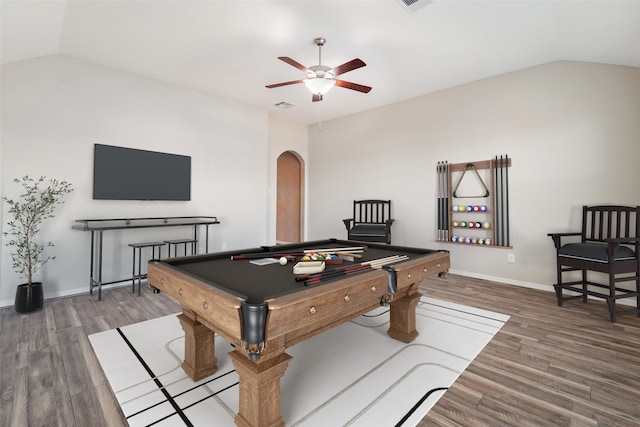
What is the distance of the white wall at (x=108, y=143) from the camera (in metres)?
3.17

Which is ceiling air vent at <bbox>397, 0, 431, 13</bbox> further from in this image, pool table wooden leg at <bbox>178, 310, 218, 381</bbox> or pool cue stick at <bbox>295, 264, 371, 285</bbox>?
pool table wooden leg at <bbox>178, 310, 218, 381</bbox>

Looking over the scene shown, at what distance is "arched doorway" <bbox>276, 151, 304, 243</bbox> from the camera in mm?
6826

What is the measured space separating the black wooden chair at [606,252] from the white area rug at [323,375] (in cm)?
109

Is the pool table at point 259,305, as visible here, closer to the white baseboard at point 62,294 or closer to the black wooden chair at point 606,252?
the black wooden chair at point 606,252

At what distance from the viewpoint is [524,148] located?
150 inches

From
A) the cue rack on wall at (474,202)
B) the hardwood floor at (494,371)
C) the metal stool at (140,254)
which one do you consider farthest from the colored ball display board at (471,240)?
the metal stool at (140,254)

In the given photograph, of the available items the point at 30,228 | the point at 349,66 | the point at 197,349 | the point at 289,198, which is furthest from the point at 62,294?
the point at 289,198

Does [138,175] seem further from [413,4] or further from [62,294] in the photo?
[413,4]

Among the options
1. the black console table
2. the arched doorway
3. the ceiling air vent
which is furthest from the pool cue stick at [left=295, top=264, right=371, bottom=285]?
the arched doorway

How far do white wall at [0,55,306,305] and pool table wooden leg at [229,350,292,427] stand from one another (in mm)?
3323

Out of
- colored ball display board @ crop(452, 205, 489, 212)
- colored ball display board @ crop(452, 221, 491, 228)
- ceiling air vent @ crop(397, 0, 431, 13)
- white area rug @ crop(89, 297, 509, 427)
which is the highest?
ceiling air vent @ crop(397, 0, 431, 13)

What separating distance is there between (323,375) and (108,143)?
3.80 meters

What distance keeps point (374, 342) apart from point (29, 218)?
376 centimetres

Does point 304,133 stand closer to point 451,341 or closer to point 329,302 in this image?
point 451,341
